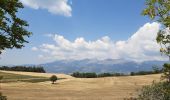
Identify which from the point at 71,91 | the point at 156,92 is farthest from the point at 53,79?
the point at 156,92

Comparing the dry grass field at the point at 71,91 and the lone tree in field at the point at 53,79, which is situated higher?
the lone tree in field at the point at 53,79

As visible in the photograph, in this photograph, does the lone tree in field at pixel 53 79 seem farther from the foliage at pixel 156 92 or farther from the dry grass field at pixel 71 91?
the foliage at pixel 156 92

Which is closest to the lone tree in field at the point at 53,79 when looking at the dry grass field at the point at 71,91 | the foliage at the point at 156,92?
the dry grass field at the point at 71,91

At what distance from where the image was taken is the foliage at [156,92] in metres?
19.5

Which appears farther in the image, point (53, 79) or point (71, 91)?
point (53, 79)

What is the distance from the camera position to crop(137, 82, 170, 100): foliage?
19.5 meters

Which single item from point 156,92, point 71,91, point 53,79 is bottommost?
point 156,92

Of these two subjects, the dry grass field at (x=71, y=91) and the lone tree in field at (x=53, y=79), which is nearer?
the dry grass field at (x=71, y=91)

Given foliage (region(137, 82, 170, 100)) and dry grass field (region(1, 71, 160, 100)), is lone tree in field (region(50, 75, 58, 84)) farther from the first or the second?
foliage (region(137, 82, 170, 100))

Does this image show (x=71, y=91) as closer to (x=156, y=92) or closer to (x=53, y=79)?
(x=53, y=79)

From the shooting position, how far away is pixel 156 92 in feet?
65.8

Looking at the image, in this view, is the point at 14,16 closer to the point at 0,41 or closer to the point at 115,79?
the point at 0,41

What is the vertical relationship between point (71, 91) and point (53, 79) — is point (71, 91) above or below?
below

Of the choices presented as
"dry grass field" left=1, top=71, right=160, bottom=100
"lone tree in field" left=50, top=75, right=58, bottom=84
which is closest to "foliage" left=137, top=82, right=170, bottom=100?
"dry grass field" left=1, top=71, right=160, bottom=100
